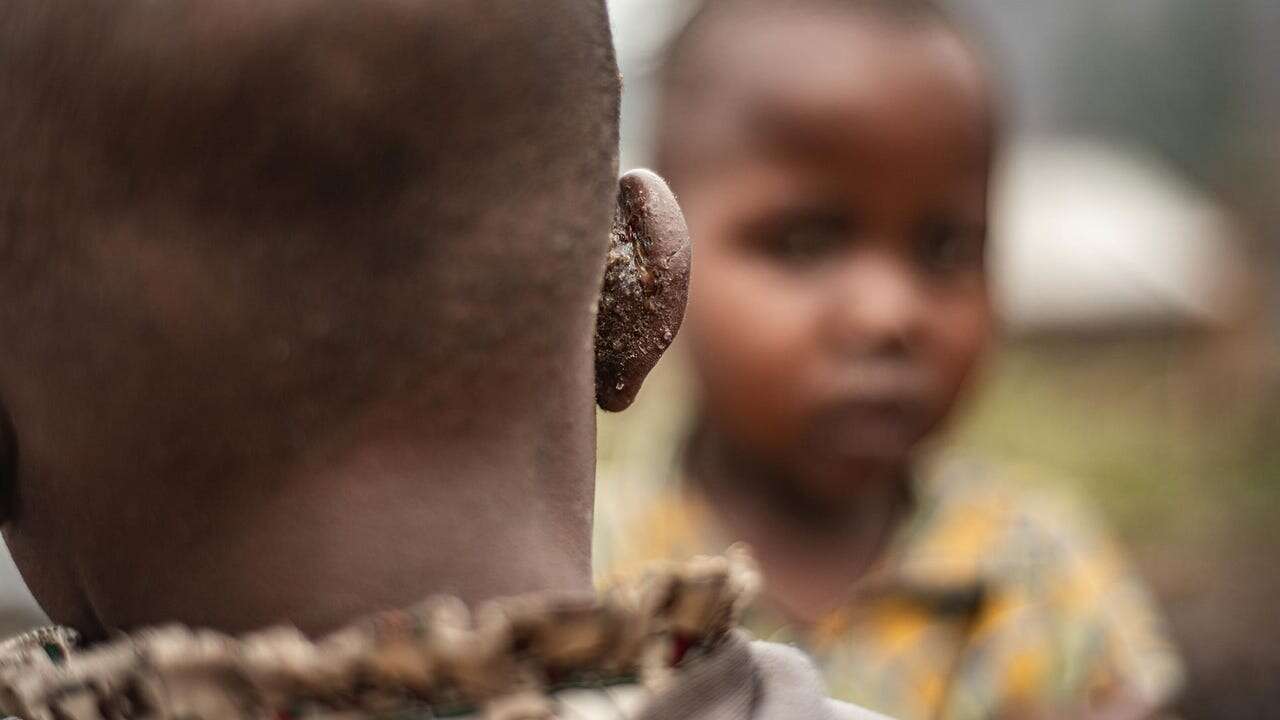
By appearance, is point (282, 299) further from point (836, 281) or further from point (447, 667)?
point (836, 281)

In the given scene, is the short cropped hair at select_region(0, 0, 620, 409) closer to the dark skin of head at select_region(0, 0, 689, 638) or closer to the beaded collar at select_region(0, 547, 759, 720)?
the dark skin of head at select_region(0, 0, 689, 638)

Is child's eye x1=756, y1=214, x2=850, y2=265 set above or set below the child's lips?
above

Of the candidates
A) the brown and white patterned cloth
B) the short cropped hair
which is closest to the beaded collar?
the brown and white patterned cloth

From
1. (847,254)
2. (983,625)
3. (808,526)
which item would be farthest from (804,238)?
(983,625)

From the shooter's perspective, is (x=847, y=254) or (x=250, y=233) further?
(x=847, y=254)

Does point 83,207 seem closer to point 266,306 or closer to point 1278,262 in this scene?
point 266,306

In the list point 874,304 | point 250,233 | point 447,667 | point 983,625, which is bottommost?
point 983,625

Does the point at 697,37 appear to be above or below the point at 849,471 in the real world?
above
